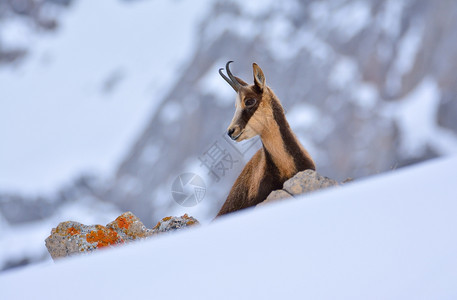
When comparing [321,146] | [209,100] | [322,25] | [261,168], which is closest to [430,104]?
[321,146]

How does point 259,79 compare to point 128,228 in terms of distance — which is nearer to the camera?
point 259,79

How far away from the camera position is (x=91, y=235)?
23.3 feet

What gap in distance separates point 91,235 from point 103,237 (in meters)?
0.15

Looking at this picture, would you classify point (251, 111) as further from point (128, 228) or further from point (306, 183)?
point (128, 228)

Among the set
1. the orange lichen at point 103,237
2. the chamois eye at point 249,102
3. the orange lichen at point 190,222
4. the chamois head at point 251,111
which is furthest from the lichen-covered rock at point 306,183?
the orange lichen at point 103,237

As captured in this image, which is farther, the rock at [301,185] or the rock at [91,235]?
the rock at [91,235]

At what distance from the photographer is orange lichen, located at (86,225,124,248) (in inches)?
278

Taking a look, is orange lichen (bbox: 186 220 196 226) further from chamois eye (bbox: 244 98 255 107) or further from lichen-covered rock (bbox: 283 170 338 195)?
chamois eye (bbox: 244 98 255 107)

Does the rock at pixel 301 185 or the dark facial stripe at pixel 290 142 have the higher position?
the dark facial stripe at pixel 290 142

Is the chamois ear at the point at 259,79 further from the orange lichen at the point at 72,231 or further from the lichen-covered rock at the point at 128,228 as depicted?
the orange lichen at the point at 72,231

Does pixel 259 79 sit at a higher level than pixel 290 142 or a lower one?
higher

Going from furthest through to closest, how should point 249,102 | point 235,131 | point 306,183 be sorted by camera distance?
point 249,102 → point 235,131 → point 306,183

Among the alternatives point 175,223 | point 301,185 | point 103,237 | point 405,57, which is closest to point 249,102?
point 301,185

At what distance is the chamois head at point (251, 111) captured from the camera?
7027 mm
